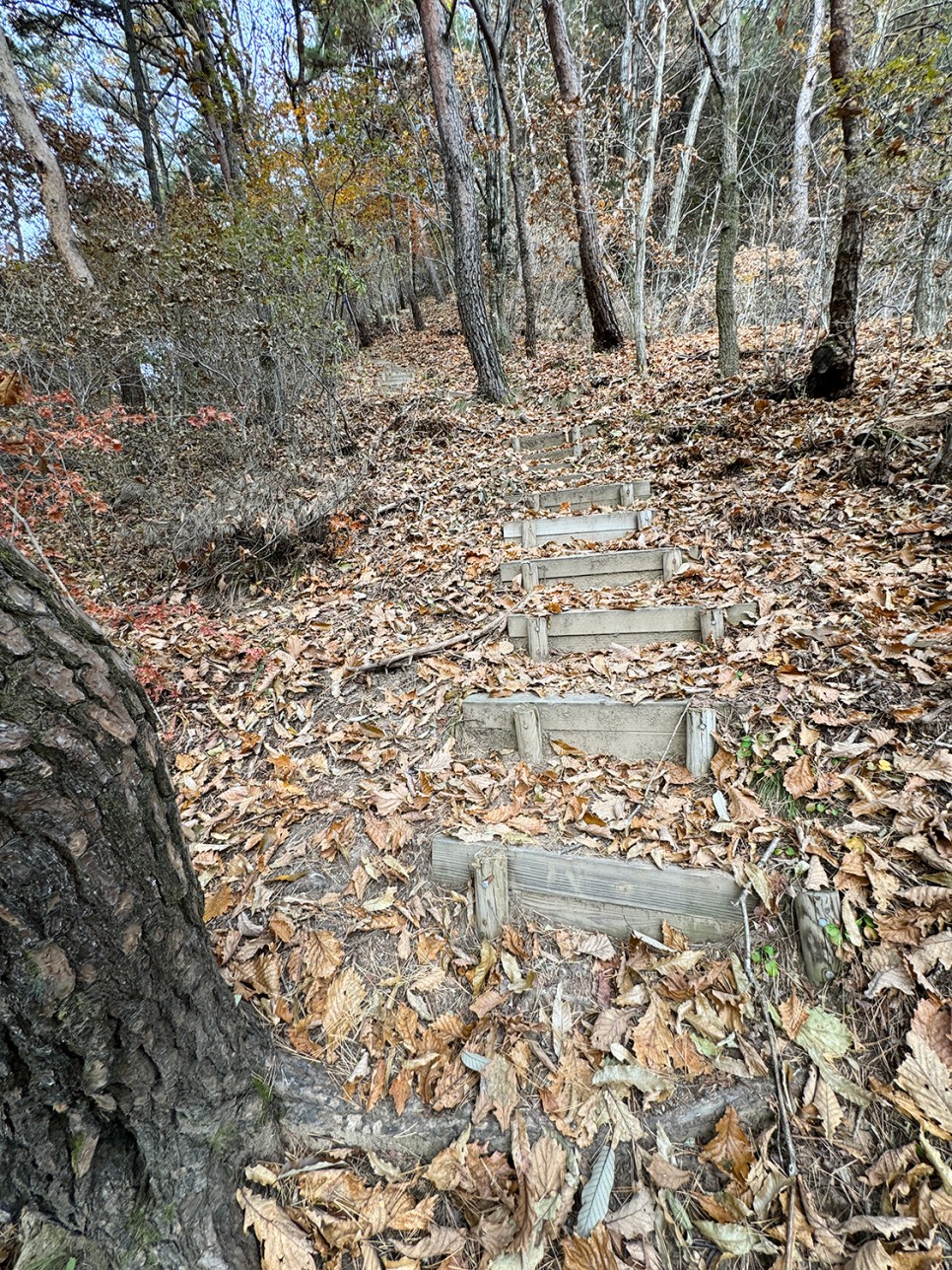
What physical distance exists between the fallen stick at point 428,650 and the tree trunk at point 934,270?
4.35 m

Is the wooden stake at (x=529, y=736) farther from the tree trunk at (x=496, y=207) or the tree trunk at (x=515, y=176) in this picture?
the tree trunk at (x=515, y=176)

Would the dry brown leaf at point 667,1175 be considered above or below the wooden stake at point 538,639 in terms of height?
below

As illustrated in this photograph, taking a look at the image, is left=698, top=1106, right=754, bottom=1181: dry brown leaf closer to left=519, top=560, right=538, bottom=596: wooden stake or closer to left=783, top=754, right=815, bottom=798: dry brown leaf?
left=783, top=754, right=815, bottom=798: dry brown leaf

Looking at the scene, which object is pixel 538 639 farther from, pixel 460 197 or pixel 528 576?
pixel 460 197

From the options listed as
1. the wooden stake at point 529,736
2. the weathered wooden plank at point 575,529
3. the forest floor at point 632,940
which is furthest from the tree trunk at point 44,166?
the wooden stake at point 529,736

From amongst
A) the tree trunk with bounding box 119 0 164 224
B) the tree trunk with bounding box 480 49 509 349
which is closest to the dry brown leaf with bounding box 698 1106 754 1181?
the tree trunk with bounding box 480 49 509 349

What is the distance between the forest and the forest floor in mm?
14

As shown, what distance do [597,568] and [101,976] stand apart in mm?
3275

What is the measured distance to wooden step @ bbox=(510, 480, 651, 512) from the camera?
4.72 meters

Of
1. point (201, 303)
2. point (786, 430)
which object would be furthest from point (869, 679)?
point (201, 303)

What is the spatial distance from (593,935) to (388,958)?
0.75 meters

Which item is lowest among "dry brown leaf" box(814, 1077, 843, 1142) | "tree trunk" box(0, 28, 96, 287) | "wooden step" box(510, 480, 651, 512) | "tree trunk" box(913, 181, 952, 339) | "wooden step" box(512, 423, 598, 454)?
"dry brown leaf" box(814, 1077, 843, 1142)

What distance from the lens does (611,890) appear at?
1960 millimetres

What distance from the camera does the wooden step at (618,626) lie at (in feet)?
9.34
